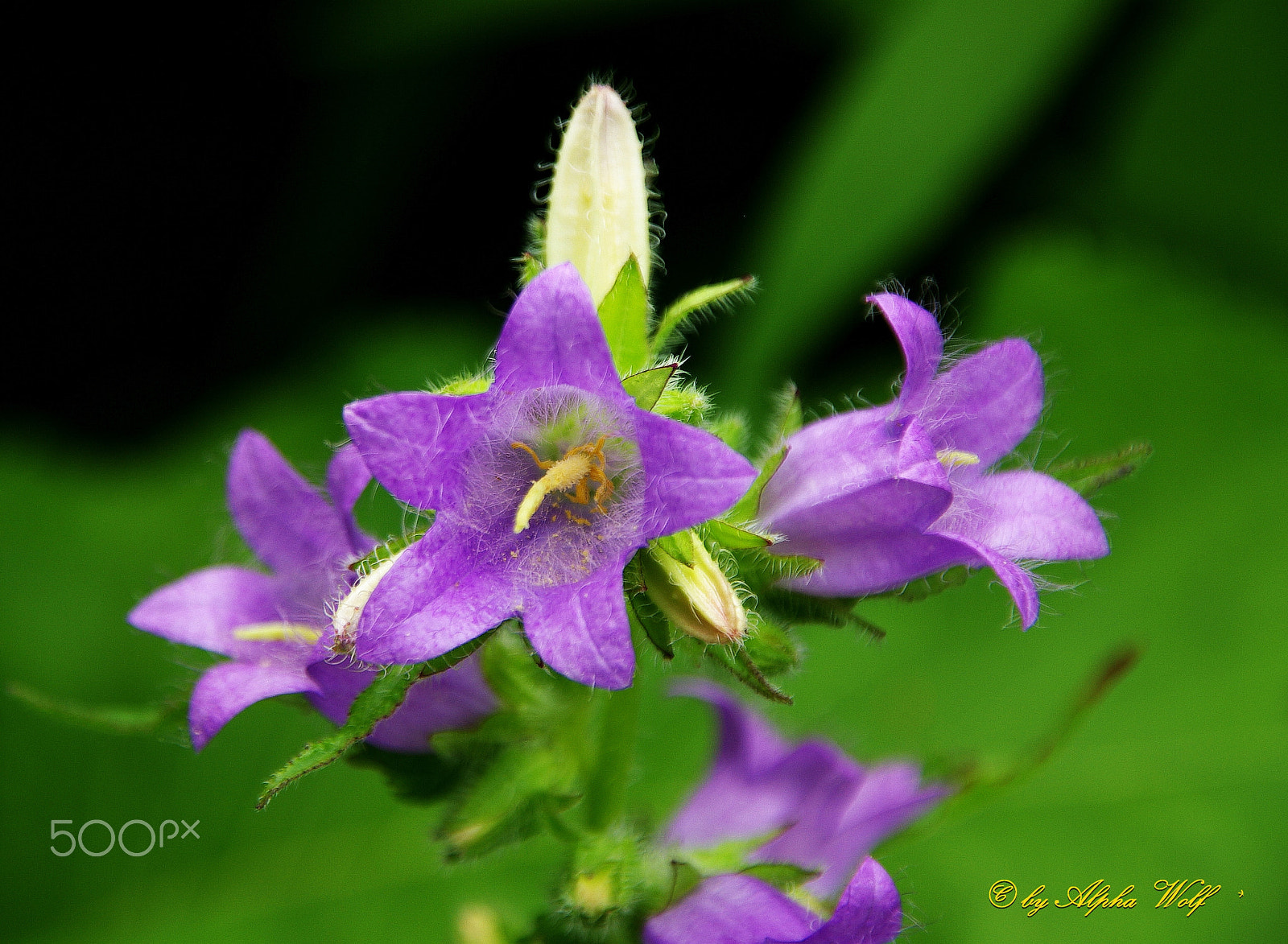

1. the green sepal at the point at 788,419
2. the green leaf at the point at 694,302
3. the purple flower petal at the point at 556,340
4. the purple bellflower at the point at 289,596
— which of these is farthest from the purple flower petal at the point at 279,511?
the green sepal at the point at 788,419

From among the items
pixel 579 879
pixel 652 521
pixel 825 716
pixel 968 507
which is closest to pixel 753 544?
pixel 652 521

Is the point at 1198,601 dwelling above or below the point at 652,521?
below

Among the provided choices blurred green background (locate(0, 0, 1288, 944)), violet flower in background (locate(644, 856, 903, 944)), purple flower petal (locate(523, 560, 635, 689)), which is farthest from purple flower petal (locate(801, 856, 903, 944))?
blurred green background (locate(0, 0, 1288, 944))

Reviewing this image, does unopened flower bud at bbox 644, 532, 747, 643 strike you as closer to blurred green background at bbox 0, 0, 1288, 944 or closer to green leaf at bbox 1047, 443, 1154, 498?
green leaf at bbox 1047, 443, 1154, 498

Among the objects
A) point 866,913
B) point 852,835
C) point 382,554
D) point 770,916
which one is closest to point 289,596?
point 382,554

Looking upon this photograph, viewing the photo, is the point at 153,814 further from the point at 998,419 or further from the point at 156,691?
the point at 998,419

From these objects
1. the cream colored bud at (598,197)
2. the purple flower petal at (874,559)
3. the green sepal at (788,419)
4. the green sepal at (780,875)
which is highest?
the cream colored bud at (598,197)

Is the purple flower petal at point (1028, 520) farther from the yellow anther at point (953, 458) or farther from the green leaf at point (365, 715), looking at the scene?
the green leaf at point (365, 715)
